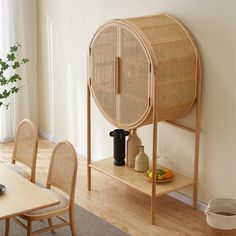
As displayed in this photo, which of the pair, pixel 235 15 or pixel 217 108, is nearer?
pixel 235 15

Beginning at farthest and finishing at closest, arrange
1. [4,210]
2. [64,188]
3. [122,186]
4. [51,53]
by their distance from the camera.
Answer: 1. [51,53]
2. [122,186]
3. [64,188]
4. [4,210]

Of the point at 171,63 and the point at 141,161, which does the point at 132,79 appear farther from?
the point at 141,161

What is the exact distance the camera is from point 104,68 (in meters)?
4.54

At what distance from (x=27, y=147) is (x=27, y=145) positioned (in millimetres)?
15

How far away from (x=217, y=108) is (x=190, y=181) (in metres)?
0.63

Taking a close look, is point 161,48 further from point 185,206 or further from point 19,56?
point 19,56

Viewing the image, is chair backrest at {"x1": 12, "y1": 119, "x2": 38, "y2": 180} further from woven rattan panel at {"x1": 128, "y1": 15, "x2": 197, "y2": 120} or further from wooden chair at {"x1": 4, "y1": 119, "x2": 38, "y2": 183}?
woven rattan panel at {"x1": 128, "y1": 15, "x2": 197, "y2": 120}

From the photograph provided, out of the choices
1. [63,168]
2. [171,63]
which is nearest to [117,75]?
[171,63]

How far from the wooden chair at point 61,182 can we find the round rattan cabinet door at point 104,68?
0.80 m

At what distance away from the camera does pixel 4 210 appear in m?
3.15

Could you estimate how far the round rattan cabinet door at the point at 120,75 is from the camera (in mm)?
4207

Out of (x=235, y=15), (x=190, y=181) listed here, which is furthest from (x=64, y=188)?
(x=235, y=15)

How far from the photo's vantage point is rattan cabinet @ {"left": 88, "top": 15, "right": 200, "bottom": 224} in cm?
413

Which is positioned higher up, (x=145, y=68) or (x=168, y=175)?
(x=145, y=68)
